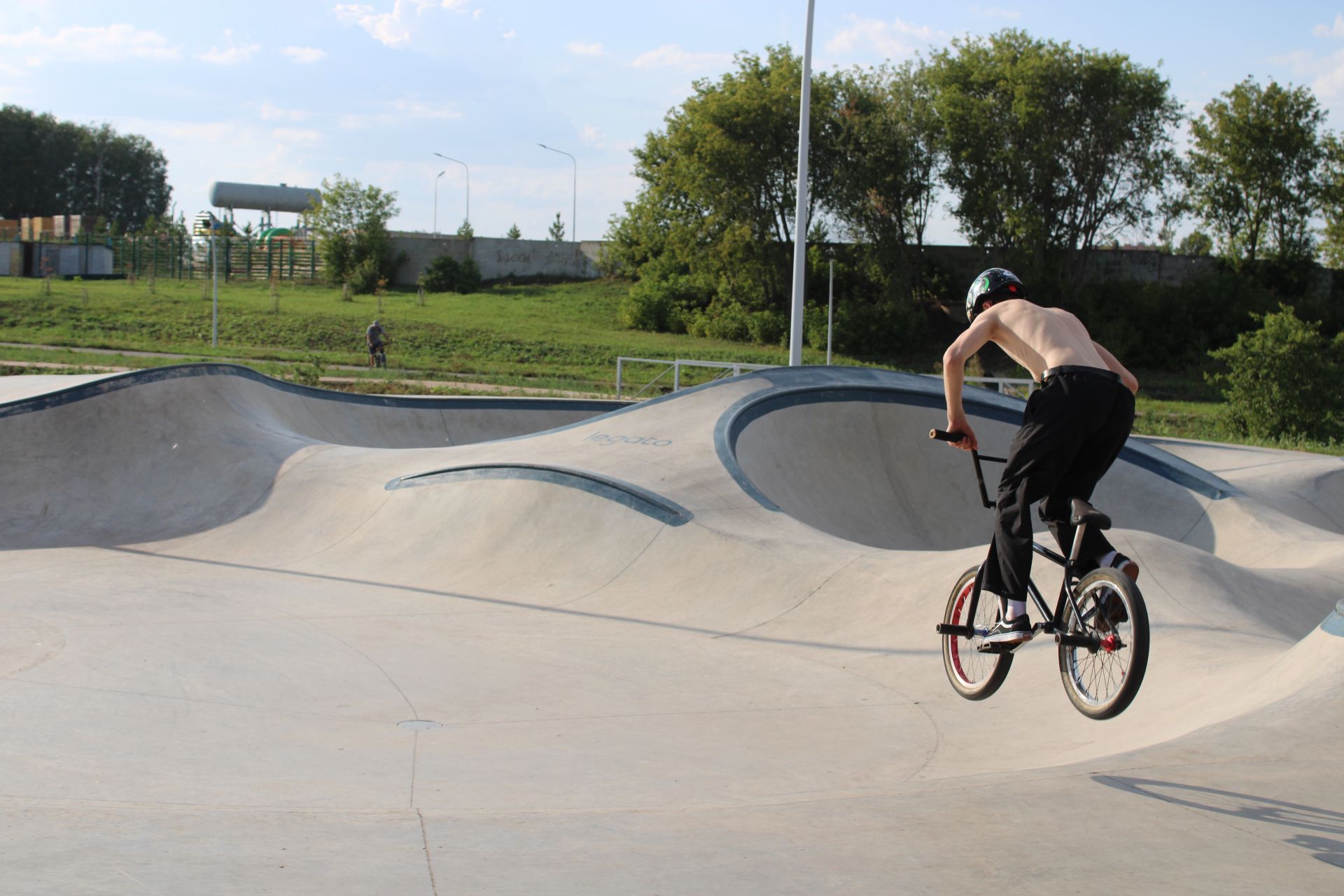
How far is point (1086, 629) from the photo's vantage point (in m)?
4.44

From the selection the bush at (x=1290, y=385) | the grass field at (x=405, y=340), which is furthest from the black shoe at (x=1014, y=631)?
the bush at (x=1290, y=385)

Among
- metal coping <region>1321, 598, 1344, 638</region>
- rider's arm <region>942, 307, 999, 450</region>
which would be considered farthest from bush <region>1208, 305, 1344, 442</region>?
rider's arm <region>942, 307, 999, 450</region>

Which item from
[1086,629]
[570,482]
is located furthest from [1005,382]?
[1086,629]

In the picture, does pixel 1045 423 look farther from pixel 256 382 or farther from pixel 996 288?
pixel 256 382

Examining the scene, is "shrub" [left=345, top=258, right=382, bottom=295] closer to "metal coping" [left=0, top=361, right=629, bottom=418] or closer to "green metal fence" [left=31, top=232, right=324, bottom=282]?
"green metal fence" [left=31, top=232, right=324, bottom=282]

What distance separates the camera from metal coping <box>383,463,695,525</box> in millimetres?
9711

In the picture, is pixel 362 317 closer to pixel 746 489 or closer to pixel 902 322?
pixel 902 322

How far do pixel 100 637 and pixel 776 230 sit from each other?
135 ft

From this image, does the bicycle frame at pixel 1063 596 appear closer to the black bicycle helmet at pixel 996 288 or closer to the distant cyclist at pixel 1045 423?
the distant cyclist at pixel 1045 423

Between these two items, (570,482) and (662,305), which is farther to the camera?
(662,305)

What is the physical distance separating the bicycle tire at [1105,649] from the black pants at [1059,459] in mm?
227

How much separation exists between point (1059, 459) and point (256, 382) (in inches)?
536

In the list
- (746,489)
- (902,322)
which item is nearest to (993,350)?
(902,322)

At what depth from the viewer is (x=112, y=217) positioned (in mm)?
102188
